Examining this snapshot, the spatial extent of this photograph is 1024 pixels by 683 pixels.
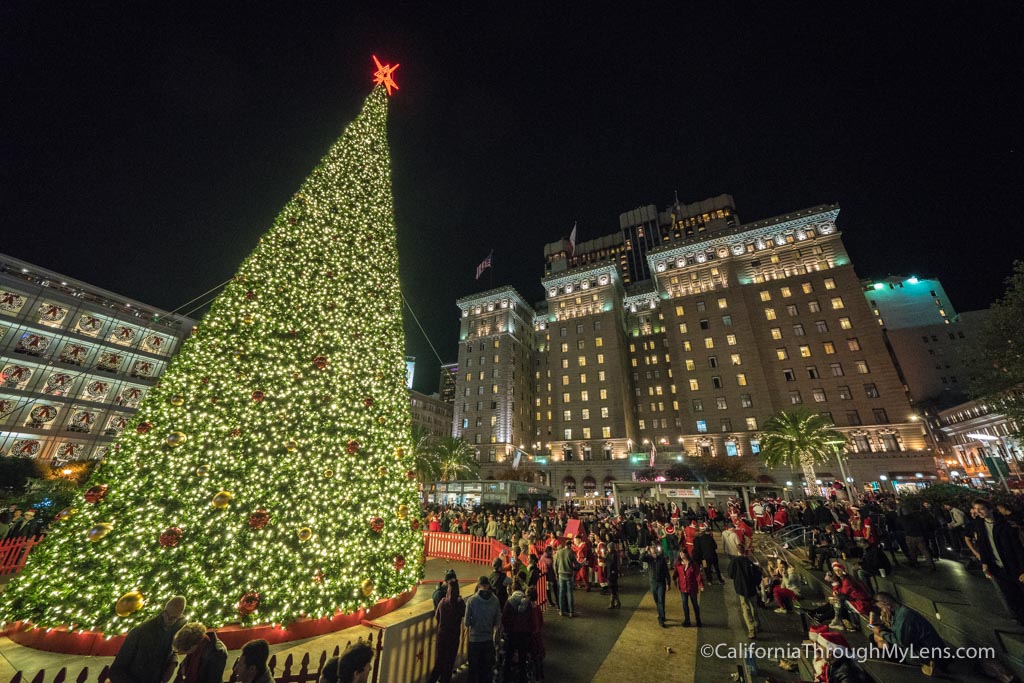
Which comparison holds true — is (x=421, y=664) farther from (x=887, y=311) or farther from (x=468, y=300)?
(x=887, y=311)

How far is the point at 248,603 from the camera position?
5512mm

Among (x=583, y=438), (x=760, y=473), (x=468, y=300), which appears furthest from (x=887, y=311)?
(x=468, y=300)

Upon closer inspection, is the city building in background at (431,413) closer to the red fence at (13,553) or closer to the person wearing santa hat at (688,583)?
the red fence at (13,553)

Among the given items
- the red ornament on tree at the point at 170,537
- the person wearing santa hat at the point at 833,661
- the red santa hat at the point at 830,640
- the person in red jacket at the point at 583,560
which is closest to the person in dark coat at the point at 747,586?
the person wearing santa hat at the point at 833,661

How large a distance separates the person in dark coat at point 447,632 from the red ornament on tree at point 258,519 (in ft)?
9.89

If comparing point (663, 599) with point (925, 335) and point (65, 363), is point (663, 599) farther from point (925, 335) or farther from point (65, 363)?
point (925, 335)

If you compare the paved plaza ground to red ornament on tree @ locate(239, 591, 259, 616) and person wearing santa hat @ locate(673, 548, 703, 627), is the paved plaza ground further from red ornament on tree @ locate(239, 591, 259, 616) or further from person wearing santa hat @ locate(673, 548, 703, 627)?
red ornament on tree @ locate(239, 591, 259, 616)

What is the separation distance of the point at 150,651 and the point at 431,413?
102 meters

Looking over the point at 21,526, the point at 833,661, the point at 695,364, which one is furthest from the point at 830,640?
the point at 695,364

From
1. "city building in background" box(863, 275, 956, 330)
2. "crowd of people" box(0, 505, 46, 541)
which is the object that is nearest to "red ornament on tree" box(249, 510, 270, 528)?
"crowd of people" box(0, 505, 46, 541)

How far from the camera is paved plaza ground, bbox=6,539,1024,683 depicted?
5.61 m

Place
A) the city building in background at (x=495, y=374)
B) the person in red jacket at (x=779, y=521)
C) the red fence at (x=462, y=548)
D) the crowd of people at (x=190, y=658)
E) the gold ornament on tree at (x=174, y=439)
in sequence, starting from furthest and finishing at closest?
the city building in background at (x=495, y=374) → the person in red jacket at (x=779, y=521) → the red fence at (x=462, y=548) → the gold ornament on tree at (x=174, y=439) → the crowd of people at (x=190, y=658)

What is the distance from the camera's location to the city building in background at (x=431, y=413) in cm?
9600

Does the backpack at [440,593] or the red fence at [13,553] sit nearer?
the backpack at [440,593]
